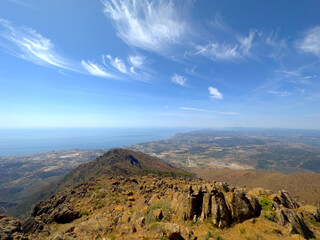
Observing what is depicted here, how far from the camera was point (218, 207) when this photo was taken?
9672mm

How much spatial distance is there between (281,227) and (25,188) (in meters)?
136

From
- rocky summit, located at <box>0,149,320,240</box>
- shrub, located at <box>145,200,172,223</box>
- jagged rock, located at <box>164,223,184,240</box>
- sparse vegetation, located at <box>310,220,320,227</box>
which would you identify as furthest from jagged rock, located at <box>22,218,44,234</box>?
sparse vegetation, located at <box>310,220,320,227</box>

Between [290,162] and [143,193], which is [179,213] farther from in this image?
[290,162]

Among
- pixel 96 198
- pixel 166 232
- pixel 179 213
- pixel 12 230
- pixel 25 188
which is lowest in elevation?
pixel 25 188

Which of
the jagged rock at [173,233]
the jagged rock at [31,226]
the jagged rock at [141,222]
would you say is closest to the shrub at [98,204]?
the jagged rock at [31,226]

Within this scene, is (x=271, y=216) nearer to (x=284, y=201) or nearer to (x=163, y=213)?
(x=284, y=201)

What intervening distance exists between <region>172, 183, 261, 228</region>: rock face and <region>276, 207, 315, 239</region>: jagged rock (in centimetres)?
129

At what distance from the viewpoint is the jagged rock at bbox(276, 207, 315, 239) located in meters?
8.82

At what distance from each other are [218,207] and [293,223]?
5085 mm

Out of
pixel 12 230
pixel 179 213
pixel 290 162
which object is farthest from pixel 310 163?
pixel 12 230

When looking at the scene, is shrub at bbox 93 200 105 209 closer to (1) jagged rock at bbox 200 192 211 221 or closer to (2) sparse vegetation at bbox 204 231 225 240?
(1) jagged rock at bbox 200 192 211 221

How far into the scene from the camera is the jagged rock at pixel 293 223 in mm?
8817

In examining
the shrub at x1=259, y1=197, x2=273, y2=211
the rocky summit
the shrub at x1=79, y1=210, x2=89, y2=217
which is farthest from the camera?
the shrub at x1=79, y1=210, x2=89, y2=217

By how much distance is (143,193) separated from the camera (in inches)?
701
